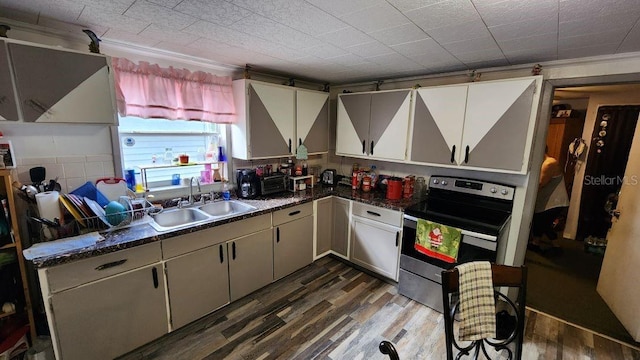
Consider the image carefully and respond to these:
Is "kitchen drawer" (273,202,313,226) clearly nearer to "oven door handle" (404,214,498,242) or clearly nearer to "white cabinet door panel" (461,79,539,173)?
"oven door handle" (404,214,498,242)

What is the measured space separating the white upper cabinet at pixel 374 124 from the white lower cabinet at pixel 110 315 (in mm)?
2270

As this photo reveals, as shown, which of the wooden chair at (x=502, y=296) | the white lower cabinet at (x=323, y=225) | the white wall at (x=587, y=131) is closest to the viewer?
Result: the wooden chair at (x=502, y=296)

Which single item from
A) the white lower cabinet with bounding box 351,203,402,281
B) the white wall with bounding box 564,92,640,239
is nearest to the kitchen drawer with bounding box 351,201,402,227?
the white lower cabinet with bounding box 351,203,402,281

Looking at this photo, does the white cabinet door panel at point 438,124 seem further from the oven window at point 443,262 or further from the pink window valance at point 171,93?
the pink window valance at point 171,93

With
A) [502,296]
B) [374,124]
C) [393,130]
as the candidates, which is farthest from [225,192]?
[502,296]

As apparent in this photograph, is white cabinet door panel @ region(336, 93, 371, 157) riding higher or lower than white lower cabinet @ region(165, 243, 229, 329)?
higher

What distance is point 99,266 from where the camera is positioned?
162cm

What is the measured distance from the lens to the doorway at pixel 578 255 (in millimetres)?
2416

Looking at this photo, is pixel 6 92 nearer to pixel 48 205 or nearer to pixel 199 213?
pixel 48 205

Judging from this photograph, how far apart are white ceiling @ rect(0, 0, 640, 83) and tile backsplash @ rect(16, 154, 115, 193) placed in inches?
33.7

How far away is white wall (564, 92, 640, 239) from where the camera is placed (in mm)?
3534

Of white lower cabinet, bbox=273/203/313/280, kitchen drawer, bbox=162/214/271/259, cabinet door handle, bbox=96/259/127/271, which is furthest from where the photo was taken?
white lower cabinet, bbox=273/203/313/280

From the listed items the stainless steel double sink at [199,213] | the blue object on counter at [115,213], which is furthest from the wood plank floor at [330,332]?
the blue object on counter at [115,213]

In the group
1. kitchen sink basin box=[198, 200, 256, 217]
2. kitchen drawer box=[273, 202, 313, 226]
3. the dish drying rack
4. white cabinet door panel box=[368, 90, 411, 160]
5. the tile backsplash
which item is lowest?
kitchen drawer box=[273, 202, 313, 226]
